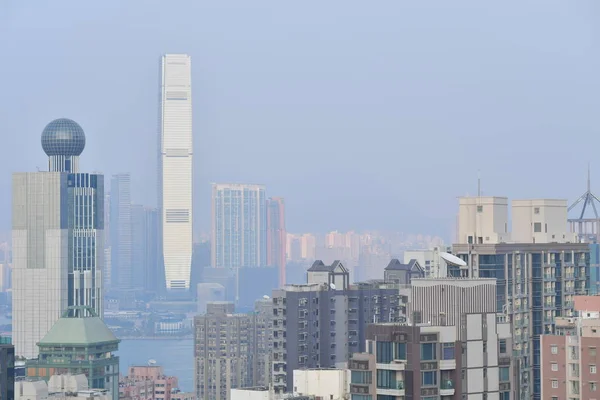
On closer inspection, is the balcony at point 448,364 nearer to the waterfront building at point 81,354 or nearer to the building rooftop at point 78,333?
the waterfront building at point 81,354

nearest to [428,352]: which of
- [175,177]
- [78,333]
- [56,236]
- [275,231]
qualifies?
[78,333]

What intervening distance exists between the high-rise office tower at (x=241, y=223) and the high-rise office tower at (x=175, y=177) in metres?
5.15

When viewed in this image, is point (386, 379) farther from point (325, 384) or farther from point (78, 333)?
point (78, 333)

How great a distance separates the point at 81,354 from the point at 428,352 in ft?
101

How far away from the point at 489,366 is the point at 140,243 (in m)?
111

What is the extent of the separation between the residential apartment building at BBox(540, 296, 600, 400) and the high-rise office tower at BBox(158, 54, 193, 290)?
364 feet

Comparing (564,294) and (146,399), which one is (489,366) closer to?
(564,294)

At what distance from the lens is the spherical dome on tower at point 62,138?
76.9 m

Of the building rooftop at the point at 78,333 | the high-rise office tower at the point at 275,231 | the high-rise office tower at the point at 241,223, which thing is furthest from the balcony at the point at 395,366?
the high-rise office tower at the point at 241,223

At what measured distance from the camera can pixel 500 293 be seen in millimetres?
31328

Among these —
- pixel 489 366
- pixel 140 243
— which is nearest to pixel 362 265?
pixel 489 366

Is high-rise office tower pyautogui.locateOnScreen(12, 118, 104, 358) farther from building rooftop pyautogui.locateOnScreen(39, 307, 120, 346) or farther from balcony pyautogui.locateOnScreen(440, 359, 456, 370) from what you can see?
balcony pyautogui.locateOnScreen(440, 359, 456, 370)

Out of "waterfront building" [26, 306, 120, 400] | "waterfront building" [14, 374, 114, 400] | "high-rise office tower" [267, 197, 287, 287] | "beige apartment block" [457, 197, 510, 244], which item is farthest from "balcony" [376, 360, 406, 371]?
"high-rise office tower" [267, 197, 287, 287]

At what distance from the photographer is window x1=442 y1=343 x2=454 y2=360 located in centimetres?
2025
